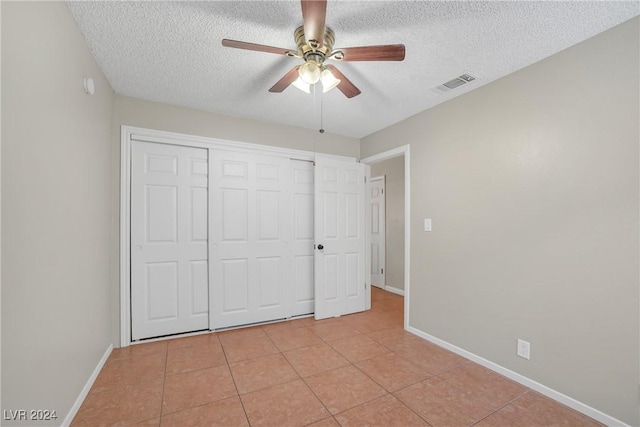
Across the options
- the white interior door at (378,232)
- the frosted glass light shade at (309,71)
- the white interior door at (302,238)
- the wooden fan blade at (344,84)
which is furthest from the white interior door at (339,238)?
the frosted glass light shade at (309,71)

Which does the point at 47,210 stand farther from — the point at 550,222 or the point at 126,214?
the point at 550,222

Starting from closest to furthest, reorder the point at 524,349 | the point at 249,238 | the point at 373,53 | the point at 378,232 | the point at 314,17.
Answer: the point at 314,17
the point at 373,53
the point at 524,349
the point at 249,238
the point at 378,232

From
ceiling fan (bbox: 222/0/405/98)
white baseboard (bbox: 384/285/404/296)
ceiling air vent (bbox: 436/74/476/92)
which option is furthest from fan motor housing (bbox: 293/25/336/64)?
white baseboard (bbox: 384/285/404/296)

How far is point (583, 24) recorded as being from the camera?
1.67m

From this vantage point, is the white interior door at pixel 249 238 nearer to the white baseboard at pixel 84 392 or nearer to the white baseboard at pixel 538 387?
the white baseboard at pixel 84 392

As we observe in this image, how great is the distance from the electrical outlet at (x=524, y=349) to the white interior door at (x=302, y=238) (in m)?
2.24

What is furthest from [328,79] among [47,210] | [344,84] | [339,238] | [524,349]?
[524,349]

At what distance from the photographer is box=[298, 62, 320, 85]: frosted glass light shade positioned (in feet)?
5.56

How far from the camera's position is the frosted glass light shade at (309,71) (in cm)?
169

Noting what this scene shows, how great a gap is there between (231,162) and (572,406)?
3.59 metres

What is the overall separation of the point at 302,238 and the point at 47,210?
8.21ft

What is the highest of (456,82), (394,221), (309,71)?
(456,82)

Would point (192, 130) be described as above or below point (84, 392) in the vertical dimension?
above

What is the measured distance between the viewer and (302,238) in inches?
140
